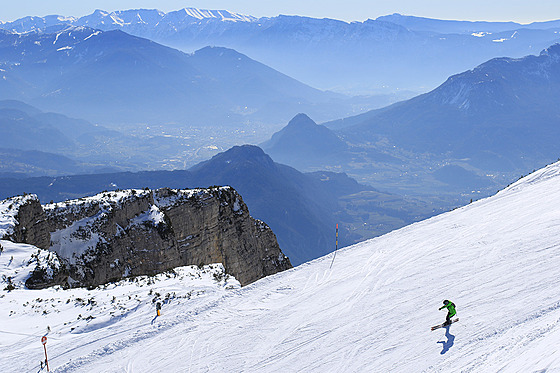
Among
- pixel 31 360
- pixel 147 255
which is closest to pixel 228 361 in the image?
pixel 31 360

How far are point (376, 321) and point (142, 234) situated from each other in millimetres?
22064

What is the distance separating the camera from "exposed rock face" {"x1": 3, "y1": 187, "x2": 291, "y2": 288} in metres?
30.3

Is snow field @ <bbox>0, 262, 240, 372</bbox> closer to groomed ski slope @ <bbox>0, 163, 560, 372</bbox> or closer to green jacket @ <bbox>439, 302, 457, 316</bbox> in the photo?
groomed ski slope @ <bbox>0, 163, 560, 372</bbox>

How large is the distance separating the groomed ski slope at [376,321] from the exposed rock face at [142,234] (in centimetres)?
1053

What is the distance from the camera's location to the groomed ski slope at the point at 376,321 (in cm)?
1380

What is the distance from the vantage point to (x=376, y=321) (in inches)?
659

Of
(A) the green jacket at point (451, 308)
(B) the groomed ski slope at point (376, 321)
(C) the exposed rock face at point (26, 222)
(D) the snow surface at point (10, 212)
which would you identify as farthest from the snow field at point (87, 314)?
(A) the green jacket at point (451, 308)

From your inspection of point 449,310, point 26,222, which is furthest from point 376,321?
point 26,222

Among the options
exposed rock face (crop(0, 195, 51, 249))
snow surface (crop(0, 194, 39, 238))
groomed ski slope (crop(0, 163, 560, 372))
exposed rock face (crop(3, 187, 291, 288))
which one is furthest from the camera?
exposed rock face (crop(3, 187, 291, 288))

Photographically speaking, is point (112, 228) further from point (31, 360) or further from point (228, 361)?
point (228, 361)

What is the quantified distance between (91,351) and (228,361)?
5552 millimetres

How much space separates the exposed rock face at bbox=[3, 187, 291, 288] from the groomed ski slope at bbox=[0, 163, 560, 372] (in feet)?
34.6

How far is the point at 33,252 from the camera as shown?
25.7 metres

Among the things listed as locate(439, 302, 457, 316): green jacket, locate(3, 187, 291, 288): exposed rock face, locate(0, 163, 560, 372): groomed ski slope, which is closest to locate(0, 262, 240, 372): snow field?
locate(0, 163, 560, 372): groomed ski slope
